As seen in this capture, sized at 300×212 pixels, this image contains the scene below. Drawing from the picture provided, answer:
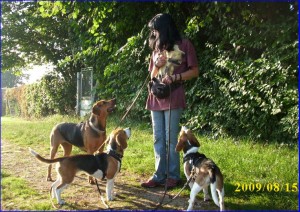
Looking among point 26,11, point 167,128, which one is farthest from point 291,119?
point 26,11

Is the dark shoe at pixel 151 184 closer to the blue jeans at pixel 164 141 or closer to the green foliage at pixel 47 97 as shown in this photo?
the blue jeans at pixel 164 141

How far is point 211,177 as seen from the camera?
392 centimetres

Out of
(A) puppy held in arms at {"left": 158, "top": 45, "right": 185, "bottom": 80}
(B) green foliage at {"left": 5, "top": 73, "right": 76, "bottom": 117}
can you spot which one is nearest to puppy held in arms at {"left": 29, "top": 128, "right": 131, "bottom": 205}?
(A) puppy held in arms at {"left": 158, "top": 45, "right": 185, "bottom": 80}

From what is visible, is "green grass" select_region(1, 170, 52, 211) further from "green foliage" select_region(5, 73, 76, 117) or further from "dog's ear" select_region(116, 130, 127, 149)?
"green foliage" select_region(5, 73, 76, 117)

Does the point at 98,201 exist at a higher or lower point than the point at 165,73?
lower

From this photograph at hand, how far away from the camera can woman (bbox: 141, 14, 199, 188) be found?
4848 mm

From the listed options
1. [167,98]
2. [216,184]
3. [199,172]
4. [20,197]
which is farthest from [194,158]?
[20,197]

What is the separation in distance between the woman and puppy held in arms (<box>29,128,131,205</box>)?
22.4 inches

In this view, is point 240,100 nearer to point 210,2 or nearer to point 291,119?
point 291,119

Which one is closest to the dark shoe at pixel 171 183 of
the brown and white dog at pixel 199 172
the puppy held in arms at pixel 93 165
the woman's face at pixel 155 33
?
the brown and white dog at pixel 199 172

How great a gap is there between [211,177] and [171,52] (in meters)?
1.93

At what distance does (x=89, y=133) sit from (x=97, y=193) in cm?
108

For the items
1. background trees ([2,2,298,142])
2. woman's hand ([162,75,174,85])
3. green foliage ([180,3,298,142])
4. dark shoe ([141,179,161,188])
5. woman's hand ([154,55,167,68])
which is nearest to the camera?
woman's hand ([162,75,174,85])

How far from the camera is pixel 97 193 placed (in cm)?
503
